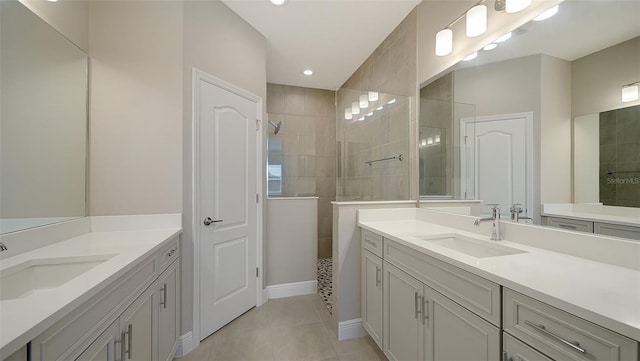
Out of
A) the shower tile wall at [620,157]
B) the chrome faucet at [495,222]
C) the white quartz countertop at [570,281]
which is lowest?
the white quartz countertop at [570,281]

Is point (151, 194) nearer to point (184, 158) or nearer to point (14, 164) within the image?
point (184, 158)

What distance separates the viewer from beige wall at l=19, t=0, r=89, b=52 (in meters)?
1.33

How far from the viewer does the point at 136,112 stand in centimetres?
167

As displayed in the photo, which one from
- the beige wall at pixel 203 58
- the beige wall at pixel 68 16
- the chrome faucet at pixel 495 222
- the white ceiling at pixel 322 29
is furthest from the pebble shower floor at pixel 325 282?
the beige wall at pixel 68 16

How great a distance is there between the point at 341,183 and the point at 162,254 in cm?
235

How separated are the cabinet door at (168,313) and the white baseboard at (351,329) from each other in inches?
46.7

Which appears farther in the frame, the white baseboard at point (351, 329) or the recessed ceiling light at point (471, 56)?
the white baseboard at point (351, 329)

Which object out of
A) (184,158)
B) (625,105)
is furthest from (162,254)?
(625,105)

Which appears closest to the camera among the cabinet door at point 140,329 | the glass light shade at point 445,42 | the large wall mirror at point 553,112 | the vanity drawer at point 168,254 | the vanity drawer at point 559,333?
the vanity drawer at point 559,333

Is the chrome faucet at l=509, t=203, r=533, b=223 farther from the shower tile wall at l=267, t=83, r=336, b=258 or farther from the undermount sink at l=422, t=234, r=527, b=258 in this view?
the shower tile wall at l=267, t=83, r=336, b=258

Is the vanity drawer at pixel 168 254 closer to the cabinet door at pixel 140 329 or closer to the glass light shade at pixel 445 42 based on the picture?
the cabinet door at pixel 140 329

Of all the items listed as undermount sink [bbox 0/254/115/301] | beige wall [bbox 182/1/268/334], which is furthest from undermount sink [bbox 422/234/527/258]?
undermount sink [bbox 0/254/115/301]

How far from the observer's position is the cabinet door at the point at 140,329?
1055 millimetres

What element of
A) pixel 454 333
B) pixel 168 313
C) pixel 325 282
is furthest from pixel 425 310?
pixel 325 282
